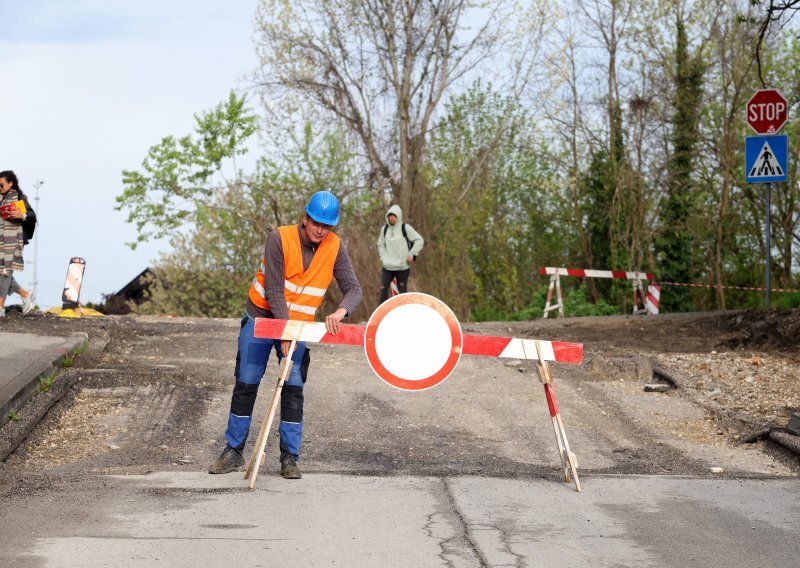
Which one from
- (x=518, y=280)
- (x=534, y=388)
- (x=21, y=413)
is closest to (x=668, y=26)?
(x=518, y=280)

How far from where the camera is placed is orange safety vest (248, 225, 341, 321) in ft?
27.1

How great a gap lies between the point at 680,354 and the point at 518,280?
1950 cm

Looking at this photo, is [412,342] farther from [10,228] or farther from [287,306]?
[10,228]

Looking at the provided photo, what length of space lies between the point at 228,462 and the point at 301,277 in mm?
1311

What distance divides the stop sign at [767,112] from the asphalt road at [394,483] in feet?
26.0

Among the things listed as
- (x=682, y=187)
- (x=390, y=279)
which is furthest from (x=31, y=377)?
(x=682, y=187)

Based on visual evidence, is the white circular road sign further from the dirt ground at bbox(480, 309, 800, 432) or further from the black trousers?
the black trousers

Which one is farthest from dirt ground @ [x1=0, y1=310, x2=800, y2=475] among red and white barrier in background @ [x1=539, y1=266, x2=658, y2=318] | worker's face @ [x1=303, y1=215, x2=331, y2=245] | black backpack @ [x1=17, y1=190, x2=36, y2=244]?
red and white barrier in background @ [x1=539, y1=266, x2=658, y2=318]

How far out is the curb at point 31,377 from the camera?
10.5 m

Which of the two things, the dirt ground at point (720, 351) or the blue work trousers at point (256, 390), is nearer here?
the blue work trousers at point (256, 390)

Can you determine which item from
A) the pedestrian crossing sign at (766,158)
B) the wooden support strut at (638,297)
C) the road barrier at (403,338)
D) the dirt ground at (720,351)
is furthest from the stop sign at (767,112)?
the road barrier at (403,338)

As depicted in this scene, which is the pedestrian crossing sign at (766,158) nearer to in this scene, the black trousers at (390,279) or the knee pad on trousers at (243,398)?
the black trousers at (390,279)

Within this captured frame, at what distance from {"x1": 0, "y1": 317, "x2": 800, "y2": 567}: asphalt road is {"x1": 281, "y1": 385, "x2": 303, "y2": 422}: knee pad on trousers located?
0.40 meters

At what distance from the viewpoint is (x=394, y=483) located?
8.03 meters
